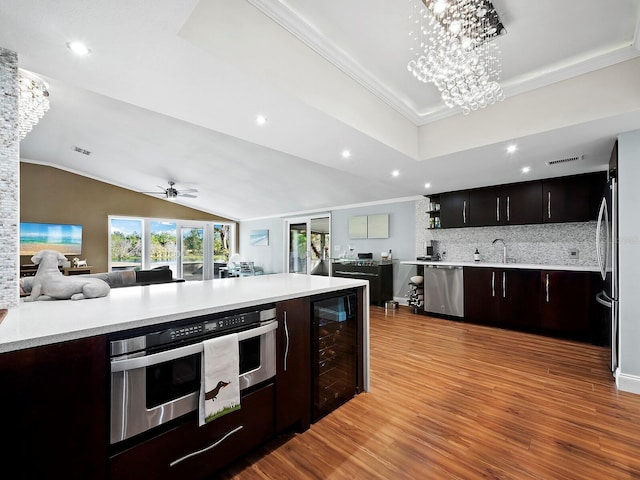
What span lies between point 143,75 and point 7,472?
201 cm

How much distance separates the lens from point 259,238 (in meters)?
9.22

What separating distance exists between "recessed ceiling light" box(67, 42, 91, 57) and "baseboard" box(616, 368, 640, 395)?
14.7 ft

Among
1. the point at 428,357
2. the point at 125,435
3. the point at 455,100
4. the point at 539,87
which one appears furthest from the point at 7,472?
the point at 539,87

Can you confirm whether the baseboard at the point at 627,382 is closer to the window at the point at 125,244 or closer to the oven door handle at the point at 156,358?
the oven door handle at the point at 156,358

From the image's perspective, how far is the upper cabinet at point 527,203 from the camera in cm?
383

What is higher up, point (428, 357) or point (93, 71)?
point (93, 71)

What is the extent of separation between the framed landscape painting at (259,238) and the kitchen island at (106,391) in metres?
7.23

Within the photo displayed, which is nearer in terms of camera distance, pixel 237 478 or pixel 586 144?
pixel 237 478

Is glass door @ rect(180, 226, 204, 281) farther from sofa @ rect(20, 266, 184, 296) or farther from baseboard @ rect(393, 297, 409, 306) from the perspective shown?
baseboard @ rect(393, 297, 409, 306)

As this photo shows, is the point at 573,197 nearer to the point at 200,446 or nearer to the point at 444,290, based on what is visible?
the point at 444,290

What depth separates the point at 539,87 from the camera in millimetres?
2562

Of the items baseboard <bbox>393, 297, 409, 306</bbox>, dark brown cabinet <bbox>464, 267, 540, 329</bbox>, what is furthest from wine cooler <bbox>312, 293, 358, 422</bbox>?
baseboard <bbox>393, 297, 409, 306</bbox>

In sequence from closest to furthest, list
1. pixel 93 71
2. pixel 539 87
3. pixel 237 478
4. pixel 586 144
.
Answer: pixel 237 478
pixel 93 71
pixel 539 87
pixel 586 144

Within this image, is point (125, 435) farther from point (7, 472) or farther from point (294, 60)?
point (294, 60)
